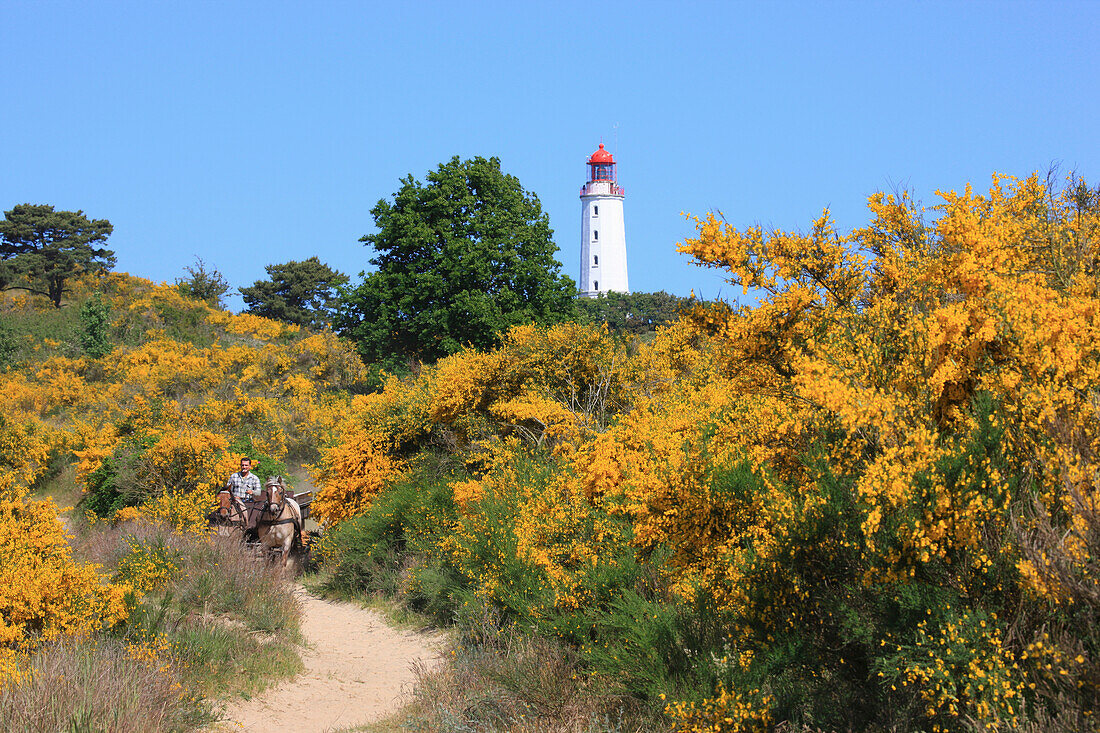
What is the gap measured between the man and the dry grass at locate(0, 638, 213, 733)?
626 centimetres

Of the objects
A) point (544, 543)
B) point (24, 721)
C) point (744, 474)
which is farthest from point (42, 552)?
point (744, 474)

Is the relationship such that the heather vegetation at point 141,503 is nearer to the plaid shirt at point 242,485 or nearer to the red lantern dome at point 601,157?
the plaid shirt at point 242,485

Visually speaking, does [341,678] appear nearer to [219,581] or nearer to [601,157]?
[219,581]

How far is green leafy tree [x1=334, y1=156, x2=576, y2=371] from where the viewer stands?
31859mm

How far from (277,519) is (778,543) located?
34.0ft

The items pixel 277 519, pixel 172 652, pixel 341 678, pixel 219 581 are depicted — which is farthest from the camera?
pixel 277 519

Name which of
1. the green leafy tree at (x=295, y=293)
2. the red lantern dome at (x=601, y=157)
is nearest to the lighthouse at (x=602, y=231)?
the red lantern dome at (x=601, y=157)

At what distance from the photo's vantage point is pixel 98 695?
677 centimetres

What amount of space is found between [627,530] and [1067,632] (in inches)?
189

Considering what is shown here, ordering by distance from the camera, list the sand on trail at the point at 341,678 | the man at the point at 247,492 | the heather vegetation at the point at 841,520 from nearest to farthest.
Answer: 1. the heather vegetation at the point at 841,520
2. the sand on trail at the point at 341,678
3. the man at the point at 247,492

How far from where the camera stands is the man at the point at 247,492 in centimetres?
1436

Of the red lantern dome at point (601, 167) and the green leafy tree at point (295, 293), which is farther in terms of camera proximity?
the red lantern dome at point (601, 167)

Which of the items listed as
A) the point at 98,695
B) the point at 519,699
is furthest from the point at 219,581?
the point at 519,699

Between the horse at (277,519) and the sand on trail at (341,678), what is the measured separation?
3.76 feet
